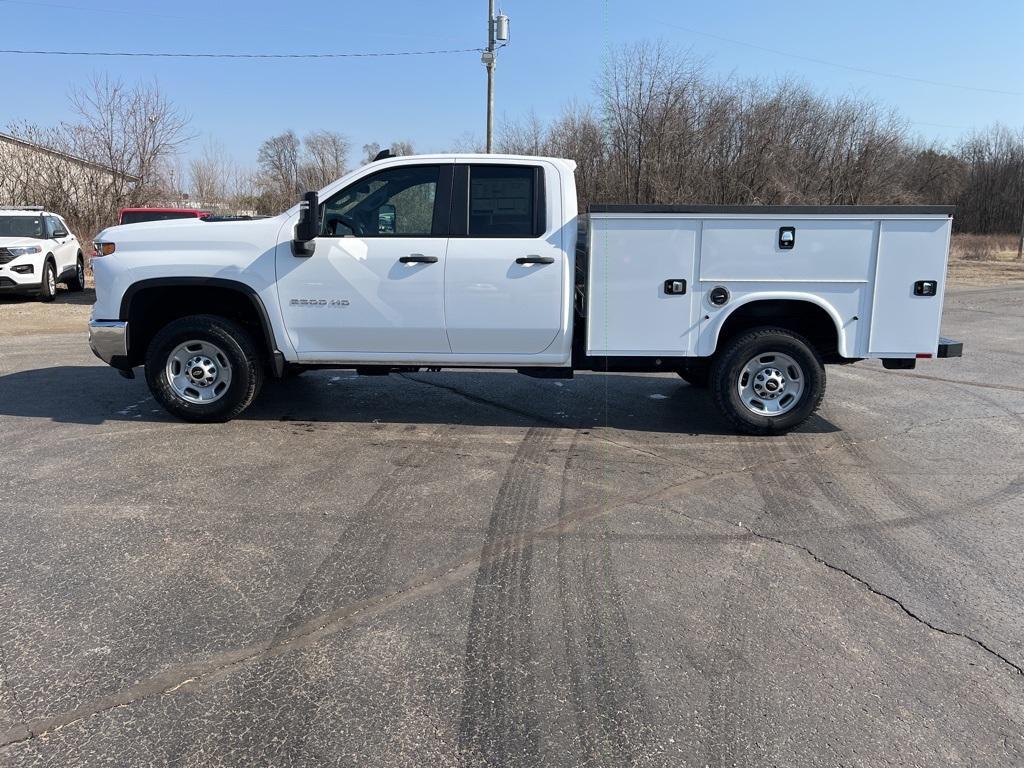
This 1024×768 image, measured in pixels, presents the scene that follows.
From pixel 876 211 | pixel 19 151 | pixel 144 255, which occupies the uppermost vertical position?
pixel 19 151

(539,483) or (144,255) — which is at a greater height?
(144,255)

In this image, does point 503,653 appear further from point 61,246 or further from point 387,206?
point 61,246

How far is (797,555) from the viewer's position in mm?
4211

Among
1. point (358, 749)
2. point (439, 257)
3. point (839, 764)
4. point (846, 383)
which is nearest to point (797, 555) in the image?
point (839, 764)

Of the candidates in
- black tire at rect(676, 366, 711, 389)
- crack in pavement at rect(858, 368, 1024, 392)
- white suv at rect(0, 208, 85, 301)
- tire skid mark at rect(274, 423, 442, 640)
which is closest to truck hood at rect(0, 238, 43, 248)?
white suv at rect(0, 208, 85, 301)

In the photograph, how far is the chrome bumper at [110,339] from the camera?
20.9 ft

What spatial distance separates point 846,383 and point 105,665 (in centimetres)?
799

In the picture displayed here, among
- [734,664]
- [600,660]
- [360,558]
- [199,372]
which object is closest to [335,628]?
[360,558]

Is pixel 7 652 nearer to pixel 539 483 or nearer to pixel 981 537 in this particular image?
pixel 539 483

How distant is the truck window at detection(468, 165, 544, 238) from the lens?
617cm

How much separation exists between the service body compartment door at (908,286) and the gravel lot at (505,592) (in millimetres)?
864

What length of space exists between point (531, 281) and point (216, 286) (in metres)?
2.56

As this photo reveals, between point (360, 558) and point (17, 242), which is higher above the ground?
point (17, 242)

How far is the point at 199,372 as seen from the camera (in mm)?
6488
